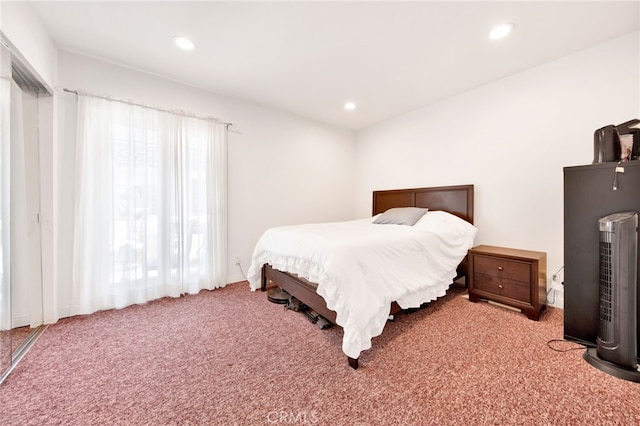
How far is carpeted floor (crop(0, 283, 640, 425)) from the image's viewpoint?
3.98ft

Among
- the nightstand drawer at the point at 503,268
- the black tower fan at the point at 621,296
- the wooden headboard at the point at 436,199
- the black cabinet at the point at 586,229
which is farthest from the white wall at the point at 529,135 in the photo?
the black tower fan at the point at 621,296

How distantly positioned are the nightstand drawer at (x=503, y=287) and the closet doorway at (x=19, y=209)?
3792 millimetres

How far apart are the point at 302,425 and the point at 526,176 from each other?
3096mm

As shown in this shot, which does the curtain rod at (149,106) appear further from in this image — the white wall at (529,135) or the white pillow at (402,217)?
the white wall at (529,135)

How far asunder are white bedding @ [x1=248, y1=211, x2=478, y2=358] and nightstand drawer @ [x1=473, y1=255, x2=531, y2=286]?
20 centimetres

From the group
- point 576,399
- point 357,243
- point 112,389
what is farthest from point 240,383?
point 576,399

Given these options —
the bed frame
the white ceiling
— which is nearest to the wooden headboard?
the bed frame

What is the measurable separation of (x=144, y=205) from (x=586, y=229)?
3923 mm

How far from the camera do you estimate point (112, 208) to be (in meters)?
2.43

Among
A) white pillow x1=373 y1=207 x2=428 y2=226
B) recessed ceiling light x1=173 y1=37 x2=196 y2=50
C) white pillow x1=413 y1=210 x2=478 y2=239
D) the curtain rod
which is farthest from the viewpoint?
white pillow x1=373 y1=207 x2=428 y2=226

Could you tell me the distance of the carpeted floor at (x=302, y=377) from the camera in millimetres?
1212

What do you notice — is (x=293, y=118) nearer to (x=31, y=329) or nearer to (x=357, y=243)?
(x=357, y=243)

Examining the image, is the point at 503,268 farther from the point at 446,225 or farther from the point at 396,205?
the point at 396,205

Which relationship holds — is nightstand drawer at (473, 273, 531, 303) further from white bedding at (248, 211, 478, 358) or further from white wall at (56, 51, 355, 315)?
white wall at (56, 51, 355, 315)
